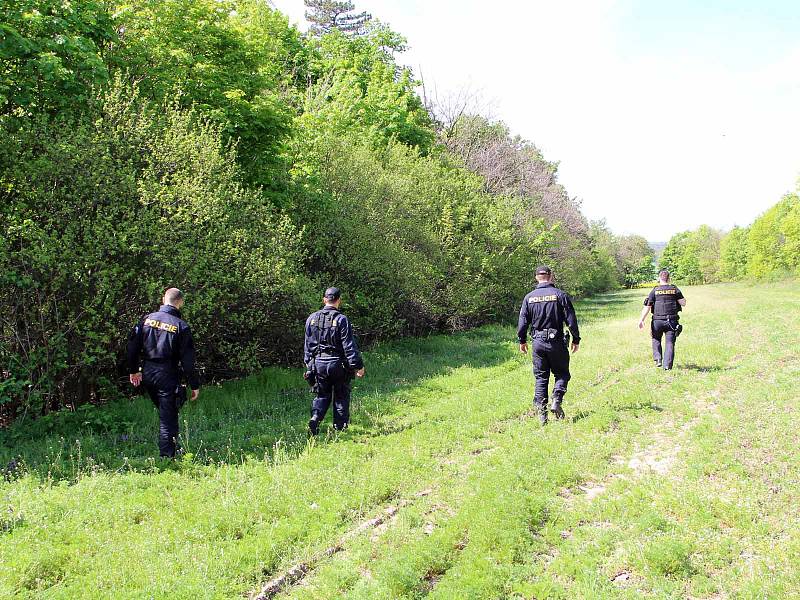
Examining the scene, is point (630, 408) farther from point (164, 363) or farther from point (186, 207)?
point (186, 207)

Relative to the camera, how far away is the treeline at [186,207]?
887 centimetres

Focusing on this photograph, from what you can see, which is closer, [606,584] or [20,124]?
[606,584]

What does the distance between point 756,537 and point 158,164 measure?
1097cm

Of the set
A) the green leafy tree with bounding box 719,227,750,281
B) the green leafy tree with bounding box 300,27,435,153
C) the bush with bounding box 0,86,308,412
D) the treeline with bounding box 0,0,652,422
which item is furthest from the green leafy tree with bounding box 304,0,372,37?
the green leafy tree with bounding box 719,227,750,281

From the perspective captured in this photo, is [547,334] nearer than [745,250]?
Yes

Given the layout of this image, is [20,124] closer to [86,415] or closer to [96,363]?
[96,363]

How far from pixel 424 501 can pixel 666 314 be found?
29.1 ft

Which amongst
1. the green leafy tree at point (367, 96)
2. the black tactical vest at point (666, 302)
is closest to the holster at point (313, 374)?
the black tactical vest at point (666, 302)

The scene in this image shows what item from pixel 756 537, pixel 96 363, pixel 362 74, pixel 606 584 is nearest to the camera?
pixel 606 584

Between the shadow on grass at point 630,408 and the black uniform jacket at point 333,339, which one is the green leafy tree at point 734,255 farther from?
the black uniform jacket at point 333,339

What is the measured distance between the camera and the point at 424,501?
5793 millimetres

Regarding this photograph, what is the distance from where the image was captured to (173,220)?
400 inches

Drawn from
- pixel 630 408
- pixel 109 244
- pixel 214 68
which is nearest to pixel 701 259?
pixel 214 68

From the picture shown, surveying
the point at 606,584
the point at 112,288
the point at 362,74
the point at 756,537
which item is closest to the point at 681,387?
the point at 756,537
